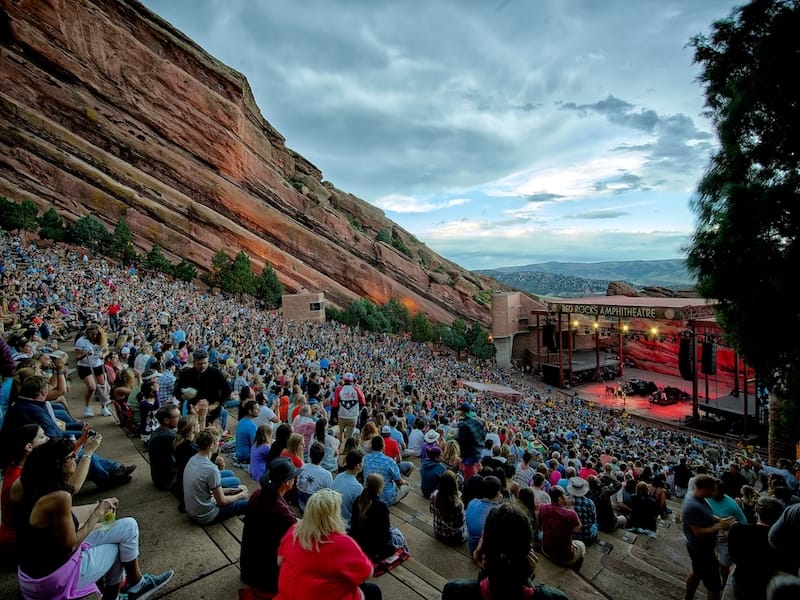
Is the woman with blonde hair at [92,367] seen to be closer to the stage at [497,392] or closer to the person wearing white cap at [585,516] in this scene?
the person wearing white cap at [585,516]

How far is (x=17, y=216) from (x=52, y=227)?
2493 mm

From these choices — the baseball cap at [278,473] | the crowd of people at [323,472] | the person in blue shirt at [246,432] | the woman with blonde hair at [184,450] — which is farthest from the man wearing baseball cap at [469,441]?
the baseball cap at [278,473]

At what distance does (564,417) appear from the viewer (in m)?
19.3

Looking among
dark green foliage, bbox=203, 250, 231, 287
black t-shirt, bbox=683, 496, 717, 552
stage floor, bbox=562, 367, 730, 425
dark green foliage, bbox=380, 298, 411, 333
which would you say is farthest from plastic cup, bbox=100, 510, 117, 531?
dark green foliage, bbox=203, 250, 231, 287

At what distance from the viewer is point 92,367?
24.2 ft

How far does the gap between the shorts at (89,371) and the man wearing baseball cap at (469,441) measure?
6.76 m

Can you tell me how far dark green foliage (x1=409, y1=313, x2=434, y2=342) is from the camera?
43.7 m

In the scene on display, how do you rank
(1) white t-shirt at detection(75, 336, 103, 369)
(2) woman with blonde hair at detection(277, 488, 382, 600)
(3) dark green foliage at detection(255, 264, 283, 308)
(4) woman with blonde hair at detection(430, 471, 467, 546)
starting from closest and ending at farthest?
(2) woman with blonde hair at detection(277, 488, 382, 600) < (4) woman with blonde hair at detection(430, 471, 467, 546) < (1) white t-shirt at detection(75, 336, 103, 369) < (3) dark green foliage at detection(255, 264, 283, 308)

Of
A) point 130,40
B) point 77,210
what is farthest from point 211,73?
point 77,210

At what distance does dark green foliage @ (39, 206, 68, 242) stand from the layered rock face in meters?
2.89

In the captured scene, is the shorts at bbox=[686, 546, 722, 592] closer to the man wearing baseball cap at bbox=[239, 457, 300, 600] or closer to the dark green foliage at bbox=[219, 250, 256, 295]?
the man wearing baseball cap at bbox=[239, 457, 300, 600]

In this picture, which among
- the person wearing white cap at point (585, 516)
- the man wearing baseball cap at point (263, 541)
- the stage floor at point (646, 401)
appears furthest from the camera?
the stage floor at point (646, 401)

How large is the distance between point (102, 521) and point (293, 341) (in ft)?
66.8

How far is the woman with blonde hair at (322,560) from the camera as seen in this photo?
7.61 feet
